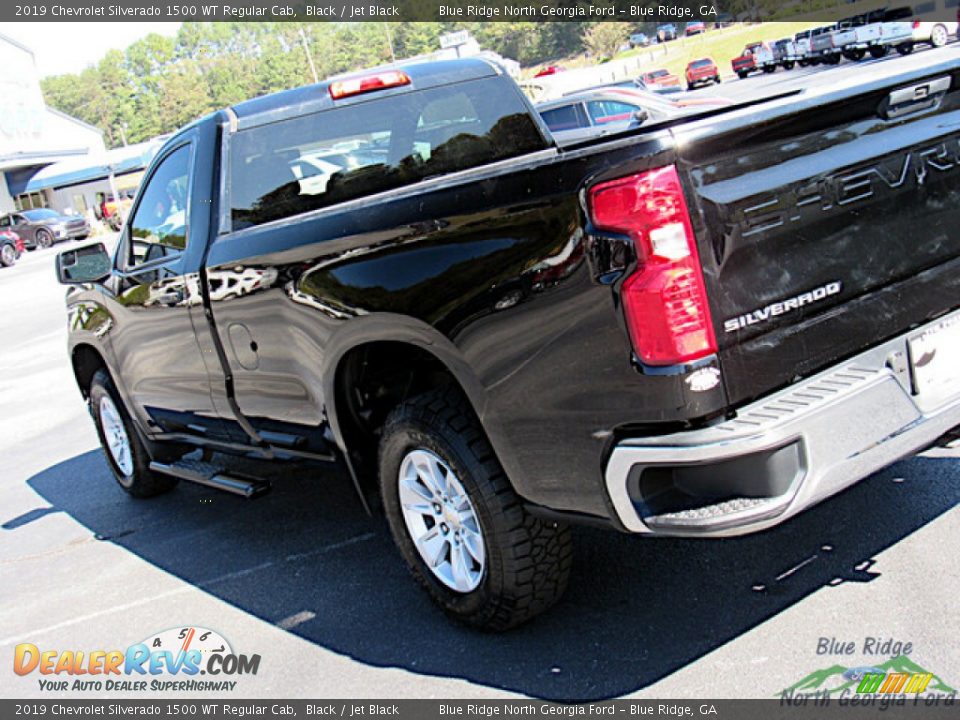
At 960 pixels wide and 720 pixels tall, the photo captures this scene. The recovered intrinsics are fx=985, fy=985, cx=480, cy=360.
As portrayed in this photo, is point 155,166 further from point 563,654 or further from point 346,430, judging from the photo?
point 563,654

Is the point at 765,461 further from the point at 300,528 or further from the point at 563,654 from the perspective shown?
the point at 300,528

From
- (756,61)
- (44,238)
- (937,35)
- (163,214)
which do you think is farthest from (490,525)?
(756,61)

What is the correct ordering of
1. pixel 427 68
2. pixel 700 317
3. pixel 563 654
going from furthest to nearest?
pixel 427 68 < pixel 563 654 < pixel 700 317

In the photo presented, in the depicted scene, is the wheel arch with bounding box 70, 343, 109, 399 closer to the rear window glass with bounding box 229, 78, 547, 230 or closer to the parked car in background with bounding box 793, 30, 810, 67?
the rear window glass with bounding box 229, 78, 547, 230

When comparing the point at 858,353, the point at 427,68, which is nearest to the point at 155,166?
the point at 427,68

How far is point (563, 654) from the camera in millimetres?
3461

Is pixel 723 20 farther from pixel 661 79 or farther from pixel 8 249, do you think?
pixel 8 249

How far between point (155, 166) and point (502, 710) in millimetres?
3474

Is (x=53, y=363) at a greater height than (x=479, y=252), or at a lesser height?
lesser

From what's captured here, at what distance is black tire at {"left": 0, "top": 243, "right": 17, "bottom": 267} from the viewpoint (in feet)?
104

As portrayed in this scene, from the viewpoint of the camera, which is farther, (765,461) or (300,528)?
(300,528)

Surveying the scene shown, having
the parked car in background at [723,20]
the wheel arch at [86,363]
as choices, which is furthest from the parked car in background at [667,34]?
the wheel arch at [86,363]

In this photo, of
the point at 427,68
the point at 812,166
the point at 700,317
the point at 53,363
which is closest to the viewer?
the point at 700,317

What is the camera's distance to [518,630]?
3.68 m
